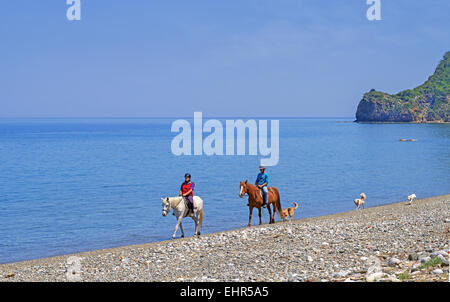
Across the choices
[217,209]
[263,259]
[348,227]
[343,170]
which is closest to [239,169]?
[343,170]

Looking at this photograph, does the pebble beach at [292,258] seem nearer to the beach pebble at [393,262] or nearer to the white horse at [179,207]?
the beach pebble at [393,262]

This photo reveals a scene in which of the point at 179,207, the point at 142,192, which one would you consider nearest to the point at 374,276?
the point at 179,207

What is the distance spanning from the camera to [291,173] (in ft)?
199

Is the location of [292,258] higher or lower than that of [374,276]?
lower

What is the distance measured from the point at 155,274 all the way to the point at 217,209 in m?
20.0

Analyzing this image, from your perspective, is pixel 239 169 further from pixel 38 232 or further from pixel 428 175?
pixel 38 232

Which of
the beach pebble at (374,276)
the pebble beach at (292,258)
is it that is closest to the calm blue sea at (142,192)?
the pebble beach at (292,258)

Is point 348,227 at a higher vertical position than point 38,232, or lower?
higher

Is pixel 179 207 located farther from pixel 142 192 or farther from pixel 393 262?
pixel 142 192

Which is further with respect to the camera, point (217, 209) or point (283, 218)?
point (217, 209)

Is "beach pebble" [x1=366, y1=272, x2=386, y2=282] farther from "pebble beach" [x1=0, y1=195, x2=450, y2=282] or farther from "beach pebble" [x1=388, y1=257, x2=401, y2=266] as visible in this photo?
"beach pebble" [x1=388, y1=257, x2=401, y2=266]

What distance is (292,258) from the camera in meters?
14.0

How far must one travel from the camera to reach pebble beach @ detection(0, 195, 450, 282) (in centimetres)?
1156

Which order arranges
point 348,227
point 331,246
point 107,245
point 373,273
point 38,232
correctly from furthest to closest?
point 38,232, point 107,245, point 348,227, point 331,246, point 373,273
